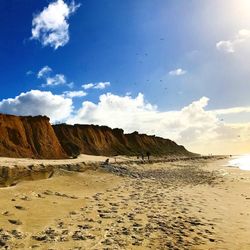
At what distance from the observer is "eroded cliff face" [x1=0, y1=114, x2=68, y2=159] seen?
52.9 m

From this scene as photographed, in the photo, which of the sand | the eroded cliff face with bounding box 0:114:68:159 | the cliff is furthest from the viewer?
the cliff

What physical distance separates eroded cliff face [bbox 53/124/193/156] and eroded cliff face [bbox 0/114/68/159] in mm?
10197

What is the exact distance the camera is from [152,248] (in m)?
8.08

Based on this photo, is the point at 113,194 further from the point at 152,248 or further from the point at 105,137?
the point at 105,137

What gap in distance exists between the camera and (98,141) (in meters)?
99.3

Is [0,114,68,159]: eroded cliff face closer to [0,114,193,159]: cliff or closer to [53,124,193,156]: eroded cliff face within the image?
[0,114,193,159]: cliff

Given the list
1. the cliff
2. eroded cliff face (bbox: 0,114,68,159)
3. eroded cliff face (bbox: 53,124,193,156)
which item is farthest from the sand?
eroded cliff face (bbox: 53,124,193,156)

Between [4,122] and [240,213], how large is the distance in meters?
49.7

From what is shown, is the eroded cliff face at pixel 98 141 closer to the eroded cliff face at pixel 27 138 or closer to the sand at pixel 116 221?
the eroded cliff face at pixel 27 138

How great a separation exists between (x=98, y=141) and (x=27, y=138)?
41043mm

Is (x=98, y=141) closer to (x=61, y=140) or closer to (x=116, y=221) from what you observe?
(x=61, y=140)

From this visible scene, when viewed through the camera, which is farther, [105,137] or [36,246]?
[105,137]

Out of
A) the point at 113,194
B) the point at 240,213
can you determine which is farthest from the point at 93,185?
the point at 240,213

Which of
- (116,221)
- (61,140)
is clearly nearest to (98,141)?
(61,140)
